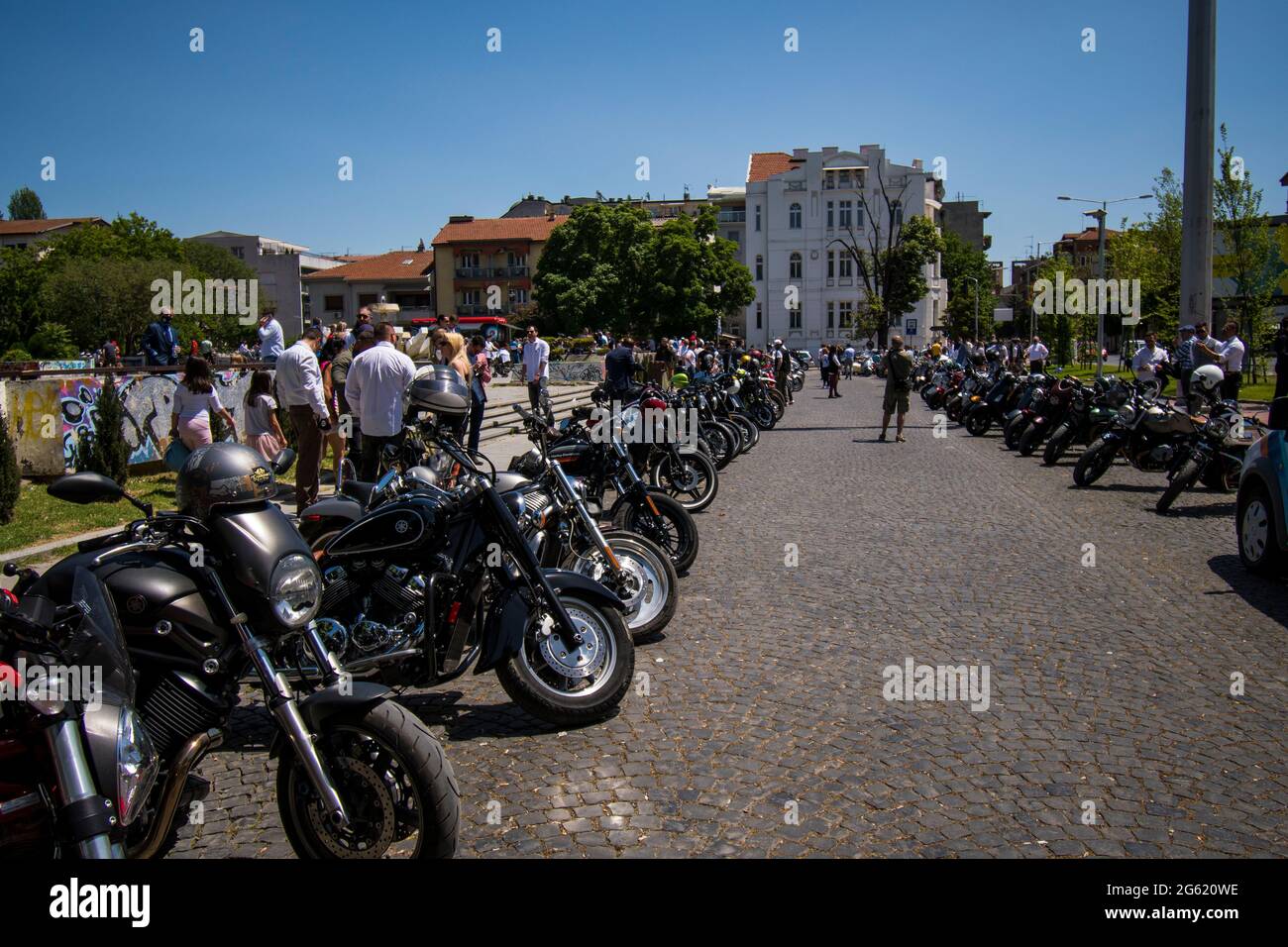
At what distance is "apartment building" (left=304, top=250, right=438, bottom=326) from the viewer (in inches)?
3878

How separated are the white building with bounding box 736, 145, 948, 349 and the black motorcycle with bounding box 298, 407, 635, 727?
83018 millimetres

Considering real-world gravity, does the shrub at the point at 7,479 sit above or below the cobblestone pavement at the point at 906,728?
above

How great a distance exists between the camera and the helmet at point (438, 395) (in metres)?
5.05

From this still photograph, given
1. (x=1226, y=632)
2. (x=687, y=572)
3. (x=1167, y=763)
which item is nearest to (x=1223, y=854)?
(x=1167, y=763)

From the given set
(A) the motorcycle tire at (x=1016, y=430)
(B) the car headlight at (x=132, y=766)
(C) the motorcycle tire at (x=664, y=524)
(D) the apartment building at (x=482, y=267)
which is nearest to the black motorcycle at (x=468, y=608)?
(B) the car headlight at (x=132, y=766)

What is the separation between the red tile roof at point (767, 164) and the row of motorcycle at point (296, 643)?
307ft

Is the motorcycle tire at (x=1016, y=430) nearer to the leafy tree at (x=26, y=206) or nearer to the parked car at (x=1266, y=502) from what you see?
the parked car at (x=1266, y=502)

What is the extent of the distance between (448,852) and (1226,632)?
4993 mm

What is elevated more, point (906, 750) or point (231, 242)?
point (231, 242)

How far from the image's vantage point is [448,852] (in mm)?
3240

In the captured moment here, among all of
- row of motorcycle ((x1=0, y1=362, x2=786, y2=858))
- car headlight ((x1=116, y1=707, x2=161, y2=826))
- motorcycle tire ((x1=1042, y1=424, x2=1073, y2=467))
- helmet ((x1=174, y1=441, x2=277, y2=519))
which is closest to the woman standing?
row of motorcycle ((x1=0, y1=362, x2=786, y2=858))

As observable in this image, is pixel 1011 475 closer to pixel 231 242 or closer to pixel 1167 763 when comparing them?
pixel 1167 763

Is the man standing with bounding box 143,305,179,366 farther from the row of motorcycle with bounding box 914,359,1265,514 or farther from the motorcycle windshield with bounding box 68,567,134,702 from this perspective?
the motorcycle windshield with bounding box 68,567,134,702

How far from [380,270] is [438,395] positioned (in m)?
99.8
